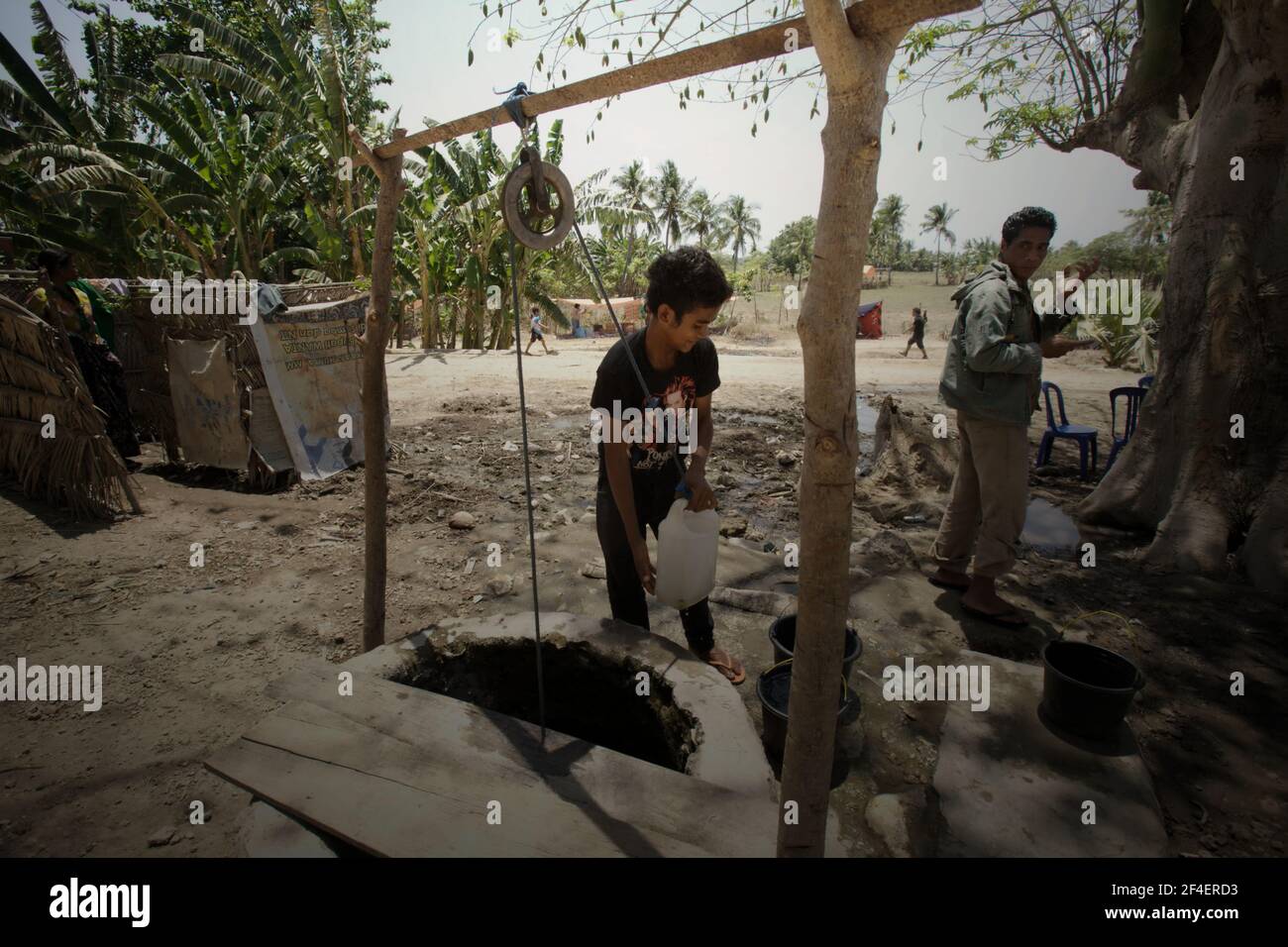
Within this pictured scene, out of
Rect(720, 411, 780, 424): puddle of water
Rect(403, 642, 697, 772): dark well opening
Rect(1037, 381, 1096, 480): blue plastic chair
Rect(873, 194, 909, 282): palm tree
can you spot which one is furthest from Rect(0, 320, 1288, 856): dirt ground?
Rect(873, 194, 909, 282): palm tree

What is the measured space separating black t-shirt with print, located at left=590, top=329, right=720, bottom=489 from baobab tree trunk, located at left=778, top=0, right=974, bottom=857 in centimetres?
114

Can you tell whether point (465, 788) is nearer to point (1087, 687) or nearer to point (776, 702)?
point (776, 702)

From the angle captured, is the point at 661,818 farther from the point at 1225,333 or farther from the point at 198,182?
the point at 198,182

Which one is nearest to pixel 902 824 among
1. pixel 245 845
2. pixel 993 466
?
pixel 993 466

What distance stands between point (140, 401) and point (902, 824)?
7.57m

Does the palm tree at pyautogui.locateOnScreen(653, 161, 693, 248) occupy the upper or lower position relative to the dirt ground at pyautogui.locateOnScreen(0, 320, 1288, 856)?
upper

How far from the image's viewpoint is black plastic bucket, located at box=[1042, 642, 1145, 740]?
7.39 feet

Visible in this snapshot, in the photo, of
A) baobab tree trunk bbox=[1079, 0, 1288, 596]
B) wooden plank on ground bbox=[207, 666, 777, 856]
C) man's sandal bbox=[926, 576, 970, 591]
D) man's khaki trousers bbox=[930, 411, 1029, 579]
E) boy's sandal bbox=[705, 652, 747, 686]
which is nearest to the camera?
wooden plank on ground bbox=[207, 666, 777, 856]

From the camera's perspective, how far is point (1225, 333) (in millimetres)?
3656

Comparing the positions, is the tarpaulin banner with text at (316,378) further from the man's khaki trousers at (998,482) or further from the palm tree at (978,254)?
the palm tree at (978,254)

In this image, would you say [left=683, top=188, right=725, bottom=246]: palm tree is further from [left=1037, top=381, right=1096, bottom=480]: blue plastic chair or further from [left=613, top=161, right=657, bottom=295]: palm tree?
[left=1037, top=381, right=1096, bottom=480]: blue plastic chair

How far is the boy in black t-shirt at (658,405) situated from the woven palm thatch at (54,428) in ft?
14.3

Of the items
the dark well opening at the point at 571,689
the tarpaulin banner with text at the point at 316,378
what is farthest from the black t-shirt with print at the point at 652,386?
the tarpaulin banner with text at the point at 316,378

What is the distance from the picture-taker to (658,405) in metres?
2.25
